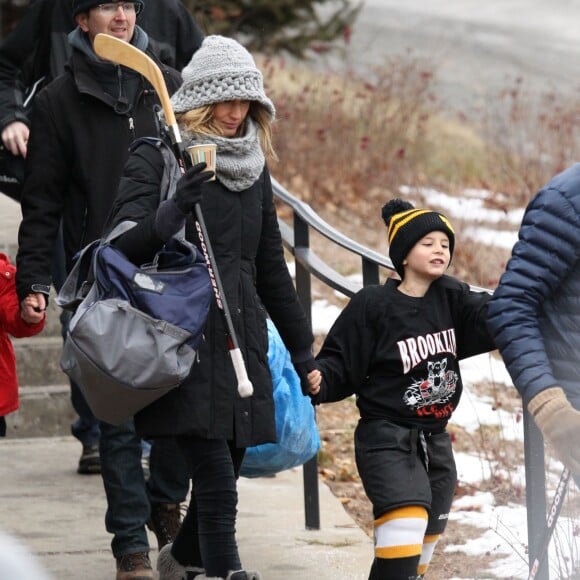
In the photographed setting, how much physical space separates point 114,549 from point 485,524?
5.73ft

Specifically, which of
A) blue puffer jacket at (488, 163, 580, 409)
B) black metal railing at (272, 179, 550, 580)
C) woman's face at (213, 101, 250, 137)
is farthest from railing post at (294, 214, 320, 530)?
blue puffer jacket at (488, 163, 580, 409)

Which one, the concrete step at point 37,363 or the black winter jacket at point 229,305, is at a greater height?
the black winter jacket at point 229,305

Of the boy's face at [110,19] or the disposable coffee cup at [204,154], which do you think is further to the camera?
the boy's face at [110,19]

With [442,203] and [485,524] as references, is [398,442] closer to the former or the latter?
[485,524]

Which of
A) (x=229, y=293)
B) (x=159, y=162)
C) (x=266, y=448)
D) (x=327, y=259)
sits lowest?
(x=327, y=259)

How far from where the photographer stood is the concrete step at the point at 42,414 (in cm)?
655

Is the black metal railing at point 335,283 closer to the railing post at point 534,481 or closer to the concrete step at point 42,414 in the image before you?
the railing post at point 534,481

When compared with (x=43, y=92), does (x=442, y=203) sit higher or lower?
lower

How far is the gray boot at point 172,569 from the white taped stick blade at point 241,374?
817mm

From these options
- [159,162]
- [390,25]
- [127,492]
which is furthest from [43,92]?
[390,25]

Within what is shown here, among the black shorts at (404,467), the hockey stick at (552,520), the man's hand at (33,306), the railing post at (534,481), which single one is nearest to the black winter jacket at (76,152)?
the man's hand at (33,306)

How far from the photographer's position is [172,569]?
4.53 metres

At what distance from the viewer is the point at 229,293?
4.16m

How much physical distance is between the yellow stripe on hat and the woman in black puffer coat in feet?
1.26
